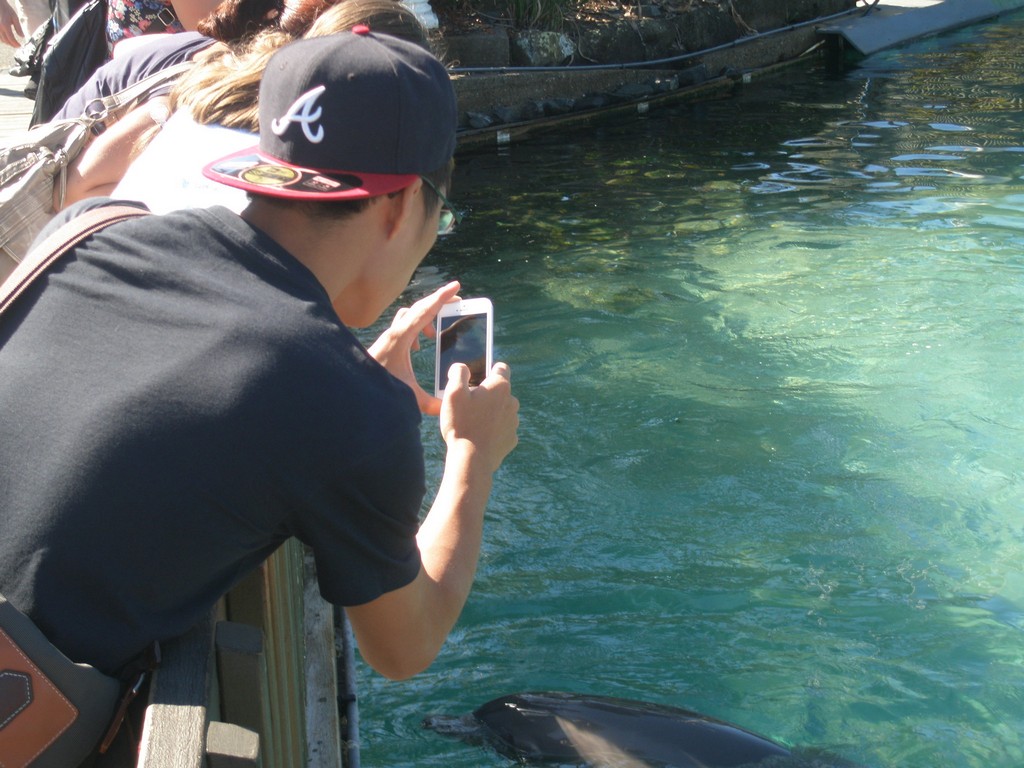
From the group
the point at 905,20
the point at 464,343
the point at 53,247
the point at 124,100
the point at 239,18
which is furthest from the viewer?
the point at 905,20

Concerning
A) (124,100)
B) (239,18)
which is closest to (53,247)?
(239,18)

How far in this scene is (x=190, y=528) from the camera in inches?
59.2

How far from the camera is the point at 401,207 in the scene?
181 centimetres

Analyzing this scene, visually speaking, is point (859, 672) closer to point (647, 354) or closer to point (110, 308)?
point (647, 354)

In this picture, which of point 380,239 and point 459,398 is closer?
point 380,239

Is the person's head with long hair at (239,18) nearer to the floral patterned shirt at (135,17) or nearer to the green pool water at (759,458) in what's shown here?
the floral patterned shirt at (135,17)

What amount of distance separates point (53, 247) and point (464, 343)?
1.25m

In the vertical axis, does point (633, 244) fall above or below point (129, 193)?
below

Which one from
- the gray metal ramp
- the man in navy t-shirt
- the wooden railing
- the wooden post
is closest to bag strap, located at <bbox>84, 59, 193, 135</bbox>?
the wooden railing

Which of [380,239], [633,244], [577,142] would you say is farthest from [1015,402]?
[577,142]

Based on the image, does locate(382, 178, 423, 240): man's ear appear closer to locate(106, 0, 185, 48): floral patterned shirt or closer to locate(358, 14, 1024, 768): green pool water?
locate(358, 14, 1024, 768): green pool water

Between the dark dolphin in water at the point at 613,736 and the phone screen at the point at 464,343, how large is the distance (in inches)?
50.6

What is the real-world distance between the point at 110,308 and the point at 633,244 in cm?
708

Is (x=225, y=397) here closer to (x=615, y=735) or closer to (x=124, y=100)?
(x=124, y=100)
